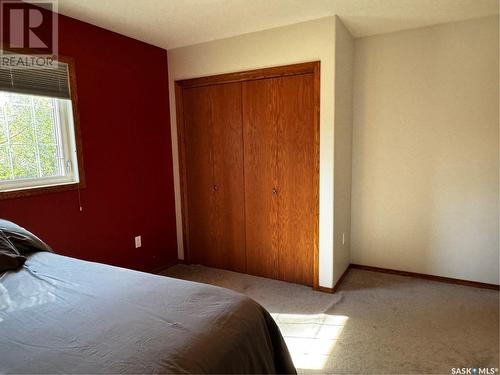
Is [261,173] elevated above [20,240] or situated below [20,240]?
above

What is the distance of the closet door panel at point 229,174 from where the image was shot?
310cm

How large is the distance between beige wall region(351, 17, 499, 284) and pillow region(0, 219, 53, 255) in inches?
109

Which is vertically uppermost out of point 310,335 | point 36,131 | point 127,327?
point 36,131

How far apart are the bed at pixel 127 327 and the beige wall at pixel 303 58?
4.88ft

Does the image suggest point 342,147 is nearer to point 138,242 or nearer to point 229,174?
point 229,174

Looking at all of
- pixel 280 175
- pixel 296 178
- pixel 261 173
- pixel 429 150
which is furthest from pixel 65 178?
pixel 429 150

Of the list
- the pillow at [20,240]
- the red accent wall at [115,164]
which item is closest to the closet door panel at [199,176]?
the red accent wall at [115,164]

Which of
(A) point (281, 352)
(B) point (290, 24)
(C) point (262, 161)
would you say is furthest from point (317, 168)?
(A) point (281, 352)

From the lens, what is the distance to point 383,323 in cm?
229

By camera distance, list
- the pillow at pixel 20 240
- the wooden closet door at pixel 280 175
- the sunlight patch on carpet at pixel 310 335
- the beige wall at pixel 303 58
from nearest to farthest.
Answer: the pillow at pixel 20 240 → the sunlight patch on carpet at pixel 310 335 → the beige wall at pixel 303 58 → the wooden closet door at pixel 280 175

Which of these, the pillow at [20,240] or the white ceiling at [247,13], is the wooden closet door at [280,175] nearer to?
the white ceiling at [247,13]

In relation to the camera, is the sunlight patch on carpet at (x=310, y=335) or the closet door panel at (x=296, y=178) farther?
the closet door panel at (x=296, y=178)

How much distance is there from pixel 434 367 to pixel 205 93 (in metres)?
2.84

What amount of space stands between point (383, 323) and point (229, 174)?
1.84m
